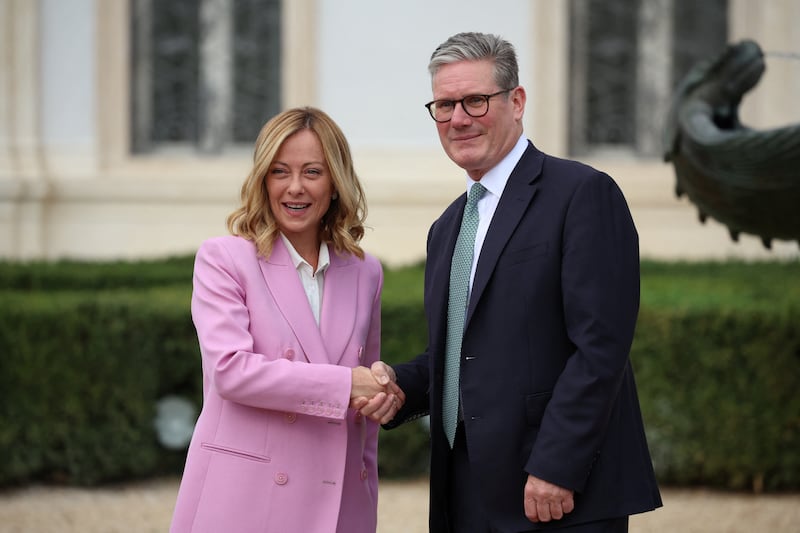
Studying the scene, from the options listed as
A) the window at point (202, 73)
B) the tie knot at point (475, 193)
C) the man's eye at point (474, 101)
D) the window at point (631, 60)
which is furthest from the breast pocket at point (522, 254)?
the window at point (202, 73)

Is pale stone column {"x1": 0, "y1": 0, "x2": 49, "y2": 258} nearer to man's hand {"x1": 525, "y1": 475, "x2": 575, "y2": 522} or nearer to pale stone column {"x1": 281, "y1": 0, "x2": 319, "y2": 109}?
pale stone column {"x1": 281, "y1": 0, "x2": 319, "y2": 109}

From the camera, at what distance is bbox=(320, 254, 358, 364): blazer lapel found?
273 cm

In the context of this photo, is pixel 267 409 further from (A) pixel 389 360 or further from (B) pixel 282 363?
(A) pixel 389 360

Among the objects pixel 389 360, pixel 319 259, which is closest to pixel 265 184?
pixel 319 259

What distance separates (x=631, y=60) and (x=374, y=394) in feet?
29.3

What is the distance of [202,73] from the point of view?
443 inches

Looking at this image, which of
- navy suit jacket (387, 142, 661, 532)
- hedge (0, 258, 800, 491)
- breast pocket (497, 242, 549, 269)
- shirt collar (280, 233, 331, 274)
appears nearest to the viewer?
navy suit jacket (387, 142, 661, 532)

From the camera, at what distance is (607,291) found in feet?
7.72

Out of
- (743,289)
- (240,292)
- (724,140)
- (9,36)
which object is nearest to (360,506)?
(240,292)

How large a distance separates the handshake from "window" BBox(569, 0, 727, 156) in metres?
8.56

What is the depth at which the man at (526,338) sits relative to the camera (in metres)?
2.34

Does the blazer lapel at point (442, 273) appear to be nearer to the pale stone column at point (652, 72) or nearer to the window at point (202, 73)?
the pale stone column at point (652, 72)

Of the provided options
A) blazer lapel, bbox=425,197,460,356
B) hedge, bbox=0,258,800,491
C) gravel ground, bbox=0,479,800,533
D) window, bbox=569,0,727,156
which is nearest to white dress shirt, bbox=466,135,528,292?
blazer lapel, bbox=425,197,460,356

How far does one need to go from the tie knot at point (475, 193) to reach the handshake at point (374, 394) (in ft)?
1.58
